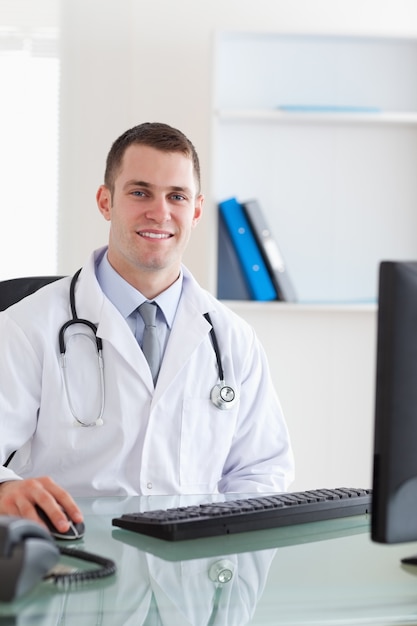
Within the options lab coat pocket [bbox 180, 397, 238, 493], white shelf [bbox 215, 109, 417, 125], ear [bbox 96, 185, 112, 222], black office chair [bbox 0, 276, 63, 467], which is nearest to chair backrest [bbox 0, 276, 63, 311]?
black office chair [bbox 0, 276, 63, 467]

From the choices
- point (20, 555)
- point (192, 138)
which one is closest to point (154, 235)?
point (20, 555)

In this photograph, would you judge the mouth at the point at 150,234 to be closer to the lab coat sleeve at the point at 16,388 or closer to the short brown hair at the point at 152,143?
the short brown hair at the point at 152,143

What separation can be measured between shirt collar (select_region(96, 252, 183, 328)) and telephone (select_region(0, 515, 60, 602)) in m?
1.08

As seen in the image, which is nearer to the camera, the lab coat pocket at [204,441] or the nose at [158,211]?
the lab coat pocket at [204,441]

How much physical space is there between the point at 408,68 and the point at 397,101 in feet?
0.42

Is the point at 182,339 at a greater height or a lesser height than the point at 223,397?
greater

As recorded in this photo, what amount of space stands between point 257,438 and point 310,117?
5.16 ft

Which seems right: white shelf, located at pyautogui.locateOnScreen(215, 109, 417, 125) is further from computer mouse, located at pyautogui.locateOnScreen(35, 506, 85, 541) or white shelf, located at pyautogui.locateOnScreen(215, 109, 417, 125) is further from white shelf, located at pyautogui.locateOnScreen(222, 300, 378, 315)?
computer mouse, located at pyautogui.locateOnScreen(35, 506, 85, 541)

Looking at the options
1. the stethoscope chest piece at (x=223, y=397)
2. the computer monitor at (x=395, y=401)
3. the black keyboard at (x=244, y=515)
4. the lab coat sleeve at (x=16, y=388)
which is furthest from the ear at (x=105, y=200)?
the computer monitor at (x=395, y=401)

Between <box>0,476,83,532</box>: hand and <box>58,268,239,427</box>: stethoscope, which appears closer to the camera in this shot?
<box>0,476,83,532</box>: hand

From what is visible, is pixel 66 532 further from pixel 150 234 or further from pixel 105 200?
pixel 105 200

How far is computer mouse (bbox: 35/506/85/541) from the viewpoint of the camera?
50.1 inches

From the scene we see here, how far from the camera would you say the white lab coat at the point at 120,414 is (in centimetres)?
192

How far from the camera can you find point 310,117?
3.28 meters
